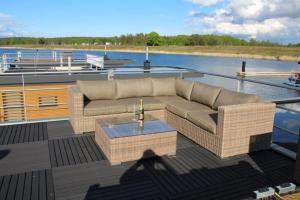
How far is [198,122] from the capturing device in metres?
3.45

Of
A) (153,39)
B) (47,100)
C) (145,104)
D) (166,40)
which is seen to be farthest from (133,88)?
(166,40)

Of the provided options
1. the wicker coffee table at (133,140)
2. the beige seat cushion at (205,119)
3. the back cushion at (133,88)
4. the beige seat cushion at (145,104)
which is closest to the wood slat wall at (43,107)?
the back cushion at (133,88)

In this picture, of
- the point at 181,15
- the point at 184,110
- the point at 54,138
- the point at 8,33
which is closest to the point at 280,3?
the point at 181,15

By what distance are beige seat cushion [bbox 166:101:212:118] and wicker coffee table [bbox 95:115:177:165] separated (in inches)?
22.0

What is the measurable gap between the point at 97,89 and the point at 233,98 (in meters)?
2.08

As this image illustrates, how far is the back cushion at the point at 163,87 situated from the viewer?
15.7 feet

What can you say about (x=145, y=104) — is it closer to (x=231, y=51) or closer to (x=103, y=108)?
(x=103, y=108)

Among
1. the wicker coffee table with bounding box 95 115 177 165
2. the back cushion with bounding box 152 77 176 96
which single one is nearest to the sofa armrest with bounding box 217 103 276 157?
the wicker coffee table with bounding box 95 115 177 165

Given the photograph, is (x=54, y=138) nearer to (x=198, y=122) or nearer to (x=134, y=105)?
(x=134, y=105)

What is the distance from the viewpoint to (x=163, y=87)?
4.83 metres

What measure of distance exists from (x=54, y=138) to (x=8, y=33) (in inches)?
1536

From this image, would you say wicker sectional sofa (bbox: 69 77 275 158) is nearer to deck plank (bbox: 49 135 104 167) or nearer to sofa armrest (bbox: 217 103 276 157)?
sofa armrest (bbox: 217 103 276 157)

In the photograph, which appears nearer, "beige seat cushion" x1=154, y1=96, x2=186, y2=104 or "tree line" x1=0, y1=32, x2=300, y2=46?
"beige seat cushion" x1=154, y1=96, x2=186, y2=104

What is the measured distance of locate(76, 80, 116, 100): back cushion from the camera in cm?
432
